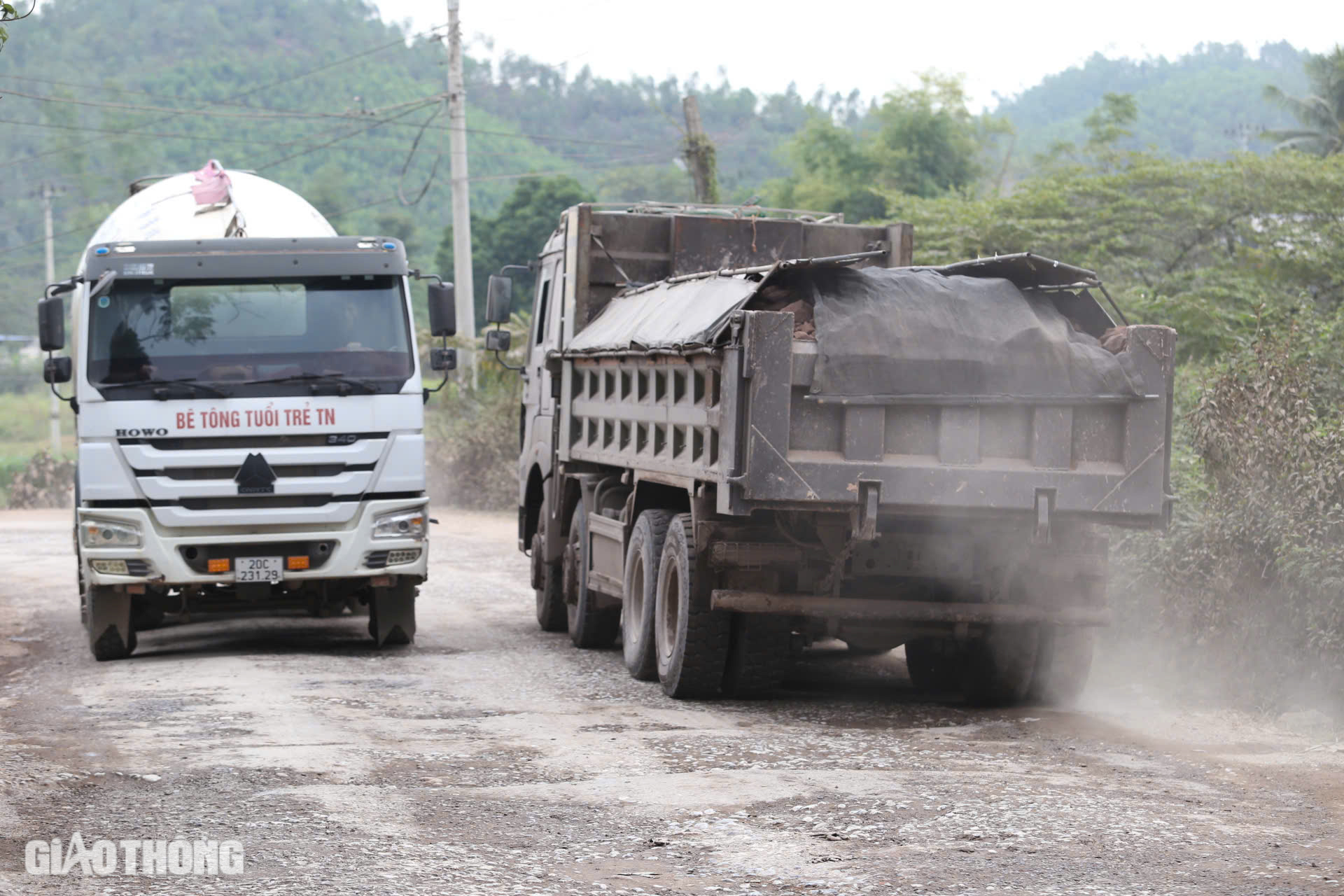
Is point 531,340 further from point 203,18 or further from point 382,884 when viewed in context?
point 203,18

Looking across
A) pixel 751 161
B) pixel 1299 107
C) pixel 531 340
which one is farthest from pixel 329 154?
pixel 531 340

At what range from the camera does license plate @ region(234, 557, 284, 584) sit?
10.9 m

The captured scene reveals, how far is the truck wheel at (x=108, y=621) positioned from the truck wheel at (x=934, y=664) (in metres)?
5.38

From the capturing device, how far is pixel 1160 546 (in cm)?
1115

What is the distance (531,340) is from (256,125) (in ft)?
225

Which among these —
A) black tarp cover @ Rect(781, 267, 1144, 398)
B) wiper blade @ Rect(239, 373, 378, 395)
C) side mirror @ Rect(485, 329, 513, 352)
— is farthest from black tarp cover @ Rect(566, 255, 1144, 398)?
side mirror @ Rect(485, 329, 513, 352)

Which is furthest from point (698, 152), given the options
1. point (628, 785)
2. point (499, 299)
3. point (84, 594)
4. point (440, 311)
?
point (628, 785)

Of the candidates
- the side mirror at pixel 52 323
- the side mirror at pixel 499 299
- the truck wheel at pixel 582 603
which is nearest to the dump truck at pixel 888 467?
the truck wheel at pixel 582 603

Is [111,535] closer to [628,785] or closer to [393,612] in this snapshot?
[393,612]

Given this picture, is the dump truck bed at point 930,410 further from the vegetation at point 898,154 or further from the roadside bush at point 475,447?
the vegetation at point 898,154

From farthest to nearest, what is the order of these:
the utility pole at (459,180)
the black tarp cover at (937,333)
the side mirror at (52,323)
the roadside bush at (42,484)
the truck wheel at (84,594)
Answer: the roadside bush at (42,484) < the utility pole at (459,180) < the truck wheel at (84,594) < the side mirror at (52,323) < the black tarp cover at (937,333)

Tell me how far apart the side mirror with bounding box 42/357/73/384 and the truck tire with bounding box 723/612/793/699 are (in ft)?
17.1

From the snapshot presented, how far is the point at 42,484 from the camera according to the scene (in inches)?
1280

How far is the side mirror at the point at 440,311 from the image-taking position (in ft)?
38.1
